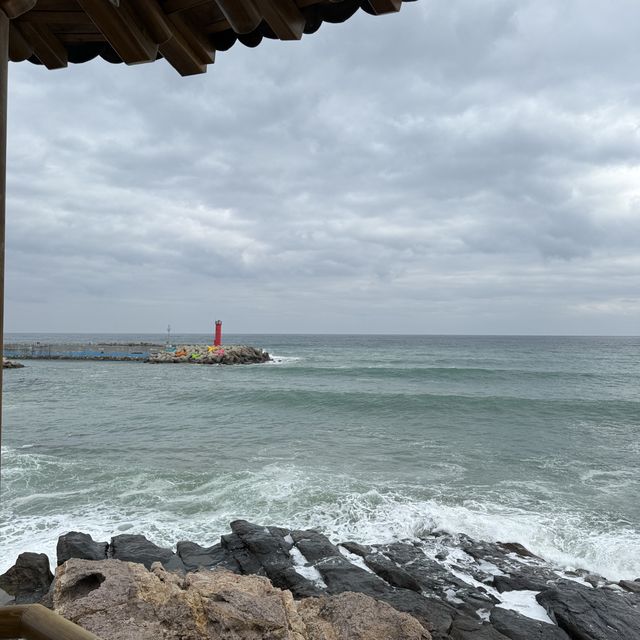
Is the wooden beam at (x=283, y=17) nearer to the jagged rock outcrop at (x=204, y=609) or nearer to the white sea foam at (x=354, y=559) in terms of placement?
the jagged rock outcrop at (x=204, y=609)

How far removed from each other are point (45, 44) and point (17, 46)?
119 millimetres

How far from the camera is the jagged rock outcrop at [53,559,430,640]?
3.53 metres

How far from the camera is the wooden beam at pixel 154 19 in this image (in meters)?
1.72

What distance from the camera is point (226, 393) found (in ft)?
82.1

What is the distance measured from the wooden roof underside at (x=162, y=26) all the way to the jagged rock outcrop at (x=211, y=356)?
1770 inches

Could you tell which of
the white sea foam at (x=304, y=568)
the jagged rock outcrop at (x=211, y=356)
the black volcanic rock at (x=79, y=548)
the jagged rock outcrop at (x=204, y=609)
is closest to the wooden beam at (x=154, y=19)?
the jagged rock outcrop at (x=204, y=609)

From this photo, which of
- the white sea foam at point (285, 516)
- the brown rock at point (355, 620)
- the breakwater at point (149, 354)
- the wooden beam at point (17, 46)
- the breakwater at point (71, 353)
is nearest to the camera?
the wooden beam at point (17, 46)

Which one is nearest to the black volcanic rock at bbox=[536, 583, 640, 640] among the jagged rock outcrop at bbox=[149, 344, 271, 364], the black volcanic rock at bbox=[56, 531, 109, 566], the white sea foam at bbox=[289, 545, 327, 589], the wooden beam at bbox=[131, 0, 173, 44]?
the white sea foam at bbox=[289, 545, 327, 589]

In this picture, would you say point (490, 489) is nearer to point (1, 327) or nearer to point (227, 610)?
point (227, 610)

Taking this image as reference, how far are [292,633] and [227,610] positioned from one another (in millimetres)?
552

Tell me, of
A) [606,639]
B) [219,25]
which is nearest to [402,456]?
[606,639]

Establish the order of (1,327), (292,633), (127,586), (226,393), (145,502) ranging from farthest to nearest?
1. (226,393)
2. (145,502)
3. (127,586)
4. (292,633)
5. (1,327)

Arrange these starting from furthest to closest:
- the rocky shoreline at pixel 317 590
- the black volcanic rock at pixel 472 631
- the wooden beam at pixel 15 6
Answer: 1. the black volcanic rock at pixel 472 631
2. the rocky shoreline at pixel 317 590
3. the wooden beam at pixel 15 6

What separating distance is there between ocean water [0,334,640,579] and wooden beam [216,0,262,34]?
6946 millimetres
